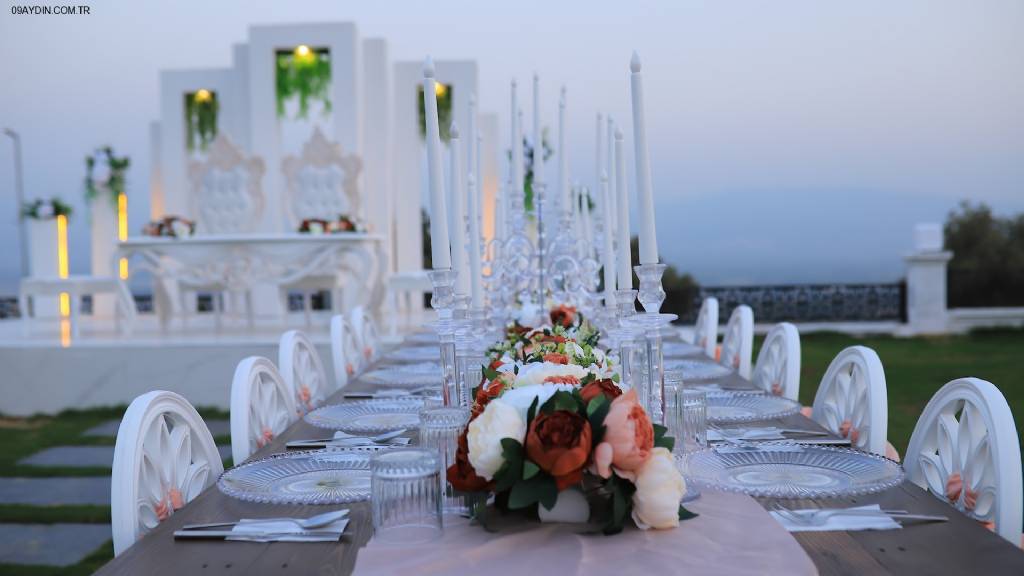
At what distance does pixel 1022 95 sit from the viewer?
1155 centimetres

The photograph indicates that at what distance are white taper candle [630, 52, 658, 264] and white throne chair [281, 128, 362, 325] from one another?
7603 mm

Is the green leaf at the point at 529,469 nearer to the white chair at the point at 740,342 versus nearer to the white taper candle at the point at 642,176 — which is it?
the white taper candle at the point at 642,176

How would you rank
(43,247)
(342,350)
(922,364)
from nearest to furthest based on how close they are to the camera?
(342,350)
(922,364)
(43,247)

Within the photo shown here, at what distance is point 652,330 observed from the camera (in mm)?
1157

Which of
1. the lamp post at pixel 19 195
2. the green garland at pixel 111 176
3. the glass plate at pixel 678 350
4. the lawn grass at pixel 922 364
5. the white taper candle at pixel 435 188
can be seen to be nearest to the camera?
the white taper candle at pixel 435 188

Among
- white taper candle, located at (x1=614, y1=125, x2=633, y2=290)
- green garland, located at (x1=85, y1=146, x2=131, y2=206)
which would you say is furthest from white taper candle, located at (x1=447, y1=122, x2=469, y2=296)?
green garland, located at (x1=85, y1=146, x2=131, y2=206)

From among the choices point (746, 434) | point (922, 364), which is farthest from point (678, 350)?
point (922, 364)

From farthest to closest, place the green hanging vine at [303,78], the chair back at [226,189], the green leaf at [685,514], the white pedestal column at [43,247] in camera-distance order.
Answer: the white pedestal column at [43,247] → the green hanging vine at [303,78] → the chair back at [226,189] → the green leaf at [685,514]

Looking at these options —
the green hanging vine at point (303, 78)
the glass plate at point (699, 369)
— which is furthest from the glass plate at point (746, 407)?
the green hanging vine at point (303, 78)

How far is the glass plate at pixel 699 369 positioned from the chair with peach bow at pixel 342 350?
1.02 meters

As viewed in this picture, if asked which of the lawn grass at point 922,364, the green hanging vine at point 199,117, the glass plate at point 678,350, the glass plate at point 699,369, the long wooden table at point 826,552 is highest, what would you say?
the green hanging vine at point 199,117

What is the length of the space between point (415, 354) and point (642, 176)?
2.09 m

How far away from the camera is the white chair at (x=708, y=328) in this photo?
3579mm

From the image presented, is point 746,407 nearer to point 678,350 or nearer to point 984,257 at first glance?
point 678,350
